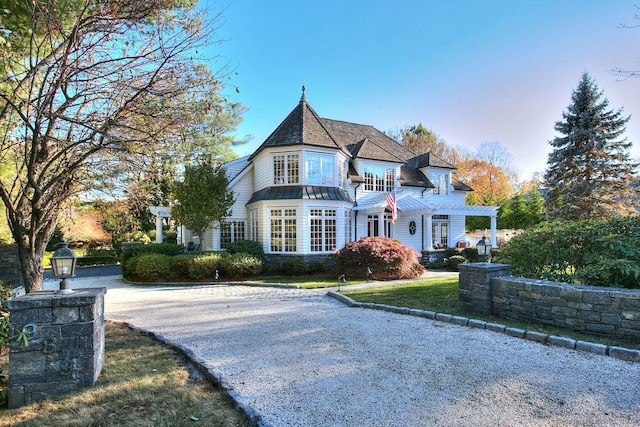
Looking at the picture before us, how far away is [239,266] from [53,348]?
394 inches

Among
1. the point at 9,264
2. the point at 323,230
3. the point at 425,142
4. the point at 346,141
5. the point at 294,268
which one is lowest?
the point at 294,268

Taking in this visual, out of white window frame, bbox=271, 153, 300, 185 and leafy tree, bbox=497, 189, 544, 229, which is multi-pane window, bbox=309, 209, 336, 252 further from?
leafy tree, bbox=497, 189, 544, 229

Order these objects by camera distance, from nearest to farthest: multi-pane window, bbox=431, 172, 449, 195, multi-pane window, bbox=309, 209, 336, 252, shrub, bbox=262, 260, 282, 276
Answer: shrub, bbox=262, 260, 282, 276 → multi-pane window, bbox=309, 209, 336, 252 → multi-pane window, bbox=431, 172, 449, 195

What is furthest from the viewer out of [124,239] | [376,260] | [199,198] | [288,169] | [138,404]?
[124,239]

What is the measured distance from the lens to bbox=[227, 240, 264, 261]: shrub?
1504 centimetres

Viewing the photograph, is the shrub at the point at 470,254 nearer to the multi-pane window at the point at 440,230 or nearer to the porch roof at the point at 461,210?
the porch roof at the point at 461,210

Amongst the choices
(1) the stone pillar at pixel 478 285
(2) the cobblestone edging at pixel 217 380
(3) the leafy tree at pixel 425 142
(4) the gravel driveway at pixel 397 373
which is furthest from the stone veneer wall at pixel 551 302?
(3) the leafy tree at pixel 425 142

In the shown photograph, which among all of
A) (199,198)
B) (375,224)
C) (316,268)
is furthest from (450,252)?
(199,198)

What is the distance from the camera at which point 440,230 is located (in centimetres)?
2127

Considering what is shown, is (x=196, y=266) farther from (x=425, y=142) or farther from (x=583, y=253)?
(x=425, y=142)

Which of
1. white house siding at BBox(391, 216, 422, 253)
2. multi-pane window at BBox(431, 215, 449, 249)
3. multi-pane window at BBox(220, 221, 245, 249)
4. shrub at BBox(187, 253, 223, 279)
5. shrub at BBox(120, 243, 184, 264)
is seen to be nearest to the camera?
shrub at BBox(187, 253, 223, 279)

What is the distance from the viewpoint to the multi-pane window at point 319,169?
16.2 metres

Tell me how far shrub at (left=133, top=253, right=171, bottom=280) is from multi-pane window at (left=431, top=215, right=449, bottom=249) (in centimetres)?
1516

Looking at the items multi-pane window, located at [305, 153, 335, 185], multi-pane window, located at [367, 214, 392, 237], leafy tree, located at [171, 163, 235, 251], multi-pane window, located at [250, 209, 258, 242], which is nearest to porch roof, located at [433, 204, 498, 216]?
multi-pane window, located at [367, 214, 392, 237]
